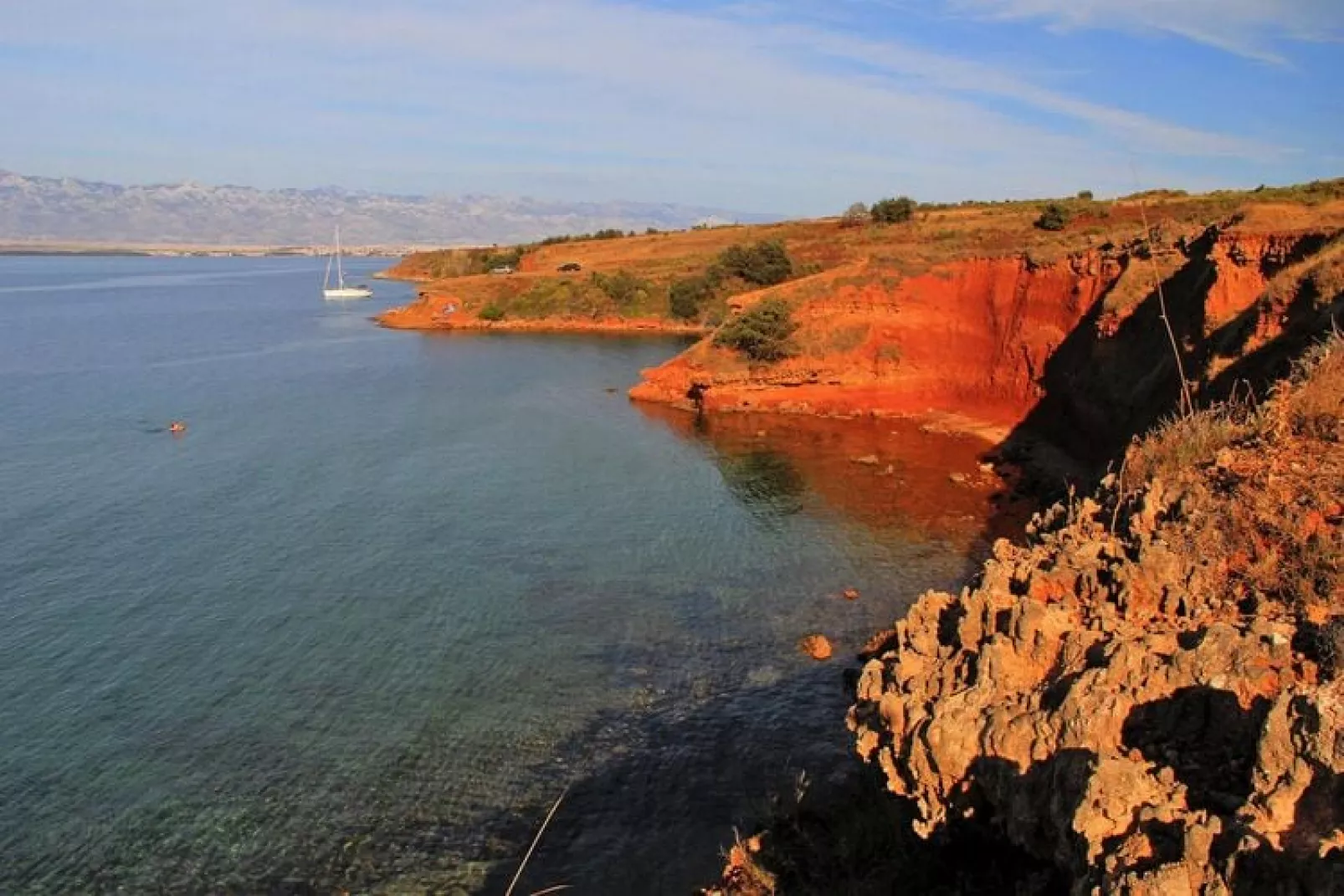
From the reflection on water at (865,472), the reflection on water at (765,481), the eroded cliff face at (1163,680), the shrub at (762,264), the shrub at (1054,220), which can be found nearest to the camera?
the eroded cliff face at (1163,680)

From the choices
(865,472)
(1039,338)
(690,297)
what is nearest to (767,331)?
(1039,338)

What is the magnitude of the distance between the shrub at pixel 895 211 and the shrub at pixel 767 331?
46.5 meters

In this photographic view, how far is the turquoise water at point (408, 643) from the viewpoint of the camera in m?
14.7

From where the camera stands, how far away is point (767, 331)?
47938 millimetres

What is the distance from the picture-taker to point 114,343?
234 feet

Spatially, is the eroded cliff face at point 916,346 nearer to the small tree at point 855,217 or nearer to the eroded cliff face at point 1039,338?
the eroded cliff face at point 1039,338

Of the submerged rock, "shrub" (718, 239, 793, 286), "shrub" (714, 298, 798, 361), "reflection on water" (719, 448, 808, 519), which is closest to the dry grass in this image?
the submerged rock

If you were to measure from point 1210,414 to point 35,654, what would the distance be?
23.8 meters

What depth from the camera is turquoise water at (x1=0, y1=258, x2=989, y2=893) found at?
14.7 metres

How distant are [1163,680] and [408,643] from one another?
54.1ft

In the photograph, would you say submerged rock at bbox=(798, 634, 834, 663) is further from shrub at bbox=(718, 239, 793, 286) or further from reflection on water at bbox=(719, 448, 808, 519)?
shrub at bbox=(718, 239, 793, 286)

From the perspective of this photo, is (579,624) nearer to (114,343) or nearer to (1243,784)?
(1243,784)

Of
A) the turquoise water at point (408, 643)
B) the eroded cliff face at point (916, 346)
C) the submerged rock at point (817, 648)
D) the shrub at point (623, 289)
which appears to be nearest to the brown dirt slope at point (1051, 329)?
the eroded cliff face at point (916, 346)

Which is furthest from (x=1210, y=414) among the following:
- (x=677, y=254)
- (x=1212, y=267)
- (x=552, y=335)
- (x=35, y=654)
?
(x=677, y=254)
